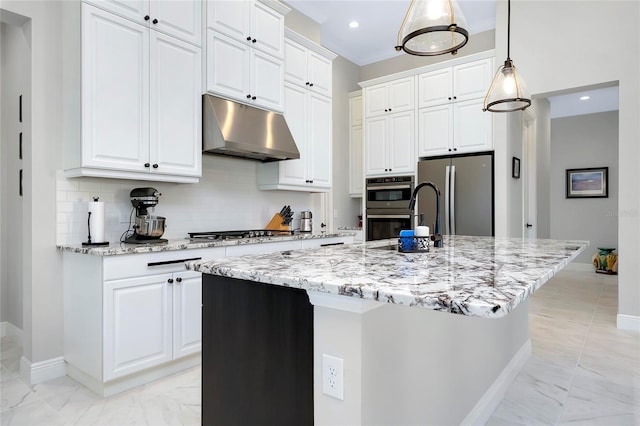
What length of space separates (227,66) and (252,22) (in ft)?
1.81

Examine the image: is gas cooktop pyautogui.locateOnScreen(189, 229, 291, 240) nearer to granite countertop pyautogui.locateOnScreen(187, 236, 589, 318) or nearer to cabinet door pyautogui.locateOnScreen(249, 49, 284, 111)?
cabinet door pyautogui.locateOnScreen(249, 49, 284, 111)

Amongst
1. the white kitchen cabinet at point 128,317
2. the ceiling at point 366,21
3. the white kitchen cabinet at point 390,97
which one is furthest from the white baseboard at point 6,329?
the white kitchen cabinet at point 390,97

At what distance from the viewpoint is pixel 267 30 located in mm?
3605

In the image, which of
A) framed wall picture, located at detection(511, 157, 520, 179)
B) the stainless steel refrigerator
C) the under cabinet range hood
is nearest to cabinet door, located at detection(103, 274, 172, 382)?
the under cabinet range hood

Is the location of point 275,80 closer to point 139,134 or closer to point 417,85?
point 139,134

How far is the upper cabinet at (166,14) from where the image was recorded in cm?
256

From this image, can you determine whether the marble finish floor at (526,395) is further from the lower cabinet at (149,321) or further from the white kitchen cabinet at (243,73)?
the white kitchen cabinet at (243,73)

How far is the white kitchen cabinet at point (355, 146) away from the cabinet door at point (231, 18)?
2492 mm

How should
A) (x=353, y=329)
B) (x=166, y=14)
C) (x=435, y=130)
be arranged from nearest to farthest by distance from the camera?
(x=353, y=329) < (x=166, y=14) < (x=435, y=130)

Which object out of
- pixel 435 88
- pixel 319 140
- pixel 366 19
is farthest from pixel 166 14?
pixel 435 88

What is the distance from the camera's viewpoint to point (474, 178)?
14.2 ft

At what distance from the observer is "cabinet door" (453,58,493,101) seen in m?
4.31

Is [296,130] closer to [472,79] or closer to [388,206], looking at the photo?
[388,206]

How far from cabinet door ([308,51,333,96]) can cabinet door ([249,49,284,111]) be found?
0.56m
